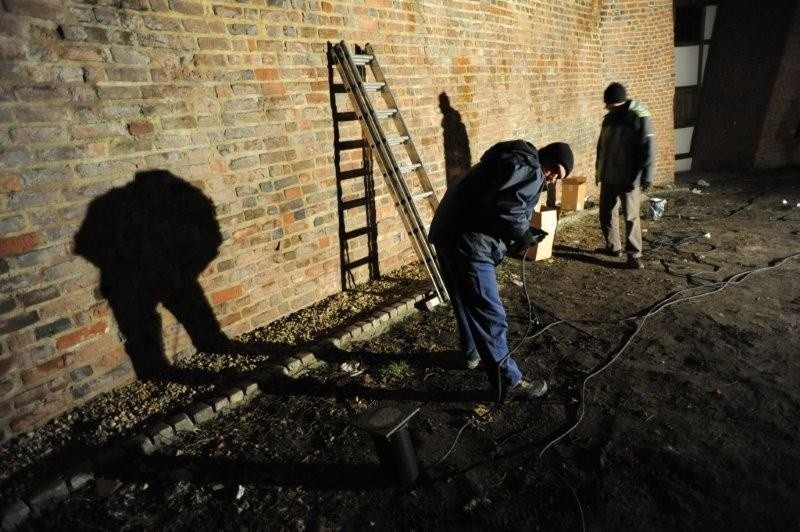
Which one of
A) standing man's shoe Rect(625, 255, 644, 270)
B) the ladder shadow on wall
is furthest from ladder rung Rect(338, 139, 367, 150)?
standing man's shoe Rect(625, 255, 644, 270)

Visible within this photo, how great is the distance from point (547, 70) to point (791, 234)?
4.21m

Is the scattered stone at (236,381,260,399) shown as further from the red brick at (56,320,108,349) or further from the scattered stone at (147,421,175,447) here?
the red brick at (56,320,108,349)

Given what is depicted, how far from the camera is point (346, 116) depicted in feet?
13.8

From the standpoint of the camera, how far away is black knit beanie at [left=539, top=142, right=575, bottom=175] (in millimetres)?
2738

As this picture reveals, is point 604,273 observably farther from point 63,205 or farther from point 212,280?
point 63,205

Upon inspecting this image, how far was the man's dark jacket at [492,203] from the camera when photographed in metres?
2.53

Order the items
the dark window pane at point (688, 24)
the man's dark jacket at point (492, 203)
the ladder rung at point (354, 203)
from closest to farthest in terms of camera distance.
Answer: the man's dark jacket at point (492, 203), the ladder rung at point (354, 203), the dark window pane at point (688, 24)

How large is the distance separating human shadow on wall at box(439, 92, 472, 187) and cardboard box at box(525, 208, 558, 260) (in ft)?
3.60

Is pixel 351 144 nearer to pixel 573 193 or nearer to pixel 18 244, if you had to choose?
pixel 18 244

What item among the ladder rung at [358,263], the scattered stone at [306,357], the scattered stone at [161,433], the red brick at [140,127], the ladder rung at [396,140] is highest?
the red brick at [140,127]

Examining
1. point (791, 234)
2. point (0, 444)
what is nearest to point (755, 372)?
point (791, 234)

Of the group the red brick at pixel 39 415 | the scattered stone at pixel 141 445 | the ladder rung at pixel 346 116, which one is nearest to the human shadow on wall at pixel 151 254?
the red brick at pixel 39 415

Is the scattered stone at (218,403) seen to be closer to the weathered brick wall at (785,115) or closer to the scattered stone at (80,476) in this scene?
the scattered stone at (80,476)

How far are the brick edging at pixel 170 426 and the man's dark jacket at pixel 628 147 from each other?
3.22 metres
